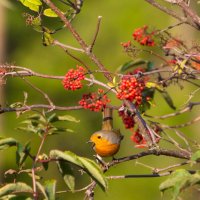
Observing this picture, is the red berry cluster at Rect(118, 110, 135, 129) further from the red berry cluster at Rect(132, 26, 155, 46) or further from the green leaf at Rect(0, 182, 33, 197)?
the green leaf at Rect(0, 182, 33, 197)

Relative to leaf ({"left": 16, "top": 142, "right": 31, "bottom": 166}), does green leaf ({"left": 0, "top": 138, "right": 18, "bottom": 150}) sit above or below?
above

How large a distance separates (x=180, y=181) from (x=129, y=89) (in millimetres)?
522

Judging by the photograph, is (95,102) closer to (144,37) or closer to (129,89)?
(129,89)

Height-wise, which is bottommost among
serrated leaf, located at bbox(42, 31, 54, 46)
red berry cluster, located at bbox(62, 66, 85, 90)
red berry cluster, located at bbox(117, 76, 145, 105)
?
red berry cluster, located at bbox(117, 76, 145, 105)

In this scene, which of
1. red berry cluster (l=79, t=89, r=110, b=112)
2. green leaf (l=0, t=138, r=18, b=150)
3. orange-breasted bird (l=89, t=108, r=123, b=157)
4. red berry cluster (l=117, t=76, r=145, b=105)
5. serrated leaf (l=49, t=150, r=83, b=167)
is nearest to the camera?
serrated leaf (l=49, t=150, r=83, b=167)

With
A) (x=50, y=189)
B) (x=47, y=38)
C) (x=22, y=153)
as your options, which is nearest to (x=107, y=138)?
(x=47, y=38)

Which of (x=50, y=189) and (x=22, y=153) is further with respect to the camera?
(x=22, y=153)

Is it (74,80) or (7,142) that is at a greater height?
(74,80)

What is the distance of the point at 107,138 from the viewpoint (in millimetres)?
2875

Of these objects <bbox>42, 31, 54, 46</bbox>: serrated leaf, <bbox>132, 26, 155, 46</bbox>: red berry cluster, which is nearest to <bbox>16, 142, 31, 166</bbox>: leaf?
<bbox>42, 31, 54, 46</bbox>: serrated leaf

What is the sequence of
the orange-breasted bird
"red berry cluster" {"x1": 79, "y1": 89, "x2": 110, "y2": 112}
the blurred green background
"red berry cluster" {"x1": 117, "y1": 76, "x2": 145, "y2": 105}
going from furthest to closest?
the blurred green background → the orange-breasted bird → "red berry cluster" {"x1": 79, "y1": 89, "x2": 110, "y2": 112} → "red berry cluster" {"x1": 117, "y1": 76, "x2": 145, "y2": 105}

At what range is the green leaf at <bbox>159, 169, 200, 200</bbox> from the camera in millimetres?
1705

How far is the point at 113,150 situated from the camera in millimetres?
3012

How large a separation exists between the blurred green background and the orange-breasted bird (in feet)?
21.9
